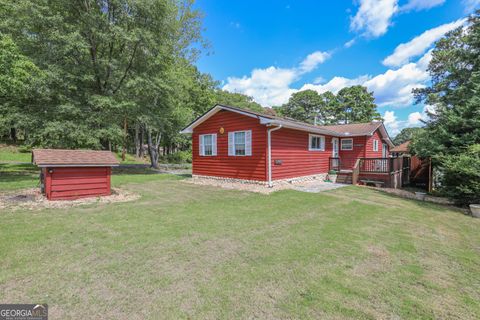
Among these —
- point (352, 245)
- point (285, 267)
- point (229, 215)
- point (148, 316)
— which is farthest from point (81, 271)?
point (352, 245)

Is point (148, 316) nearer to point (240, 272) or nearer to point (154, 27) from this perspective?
point (240, 272)

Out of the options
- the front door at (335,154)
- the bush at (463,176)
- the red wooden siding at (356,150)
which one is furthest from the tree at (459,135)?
the red wooden siding at (356,150)

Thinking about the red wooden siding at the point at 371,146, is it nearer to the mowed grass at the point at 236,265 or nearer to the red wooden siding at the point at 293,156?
the red wooden siding at the point at 293,156

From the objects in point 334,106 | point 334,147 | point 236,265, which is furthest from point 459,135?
point 334,106

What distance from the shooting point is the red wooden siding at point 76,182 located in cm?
650

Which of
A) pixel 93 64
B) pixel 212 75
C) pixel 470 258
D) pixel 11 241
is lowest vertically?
pixel 470 258

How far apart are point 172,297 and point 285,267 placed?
1.56 metres

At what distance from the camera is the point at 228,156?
11.1 meters

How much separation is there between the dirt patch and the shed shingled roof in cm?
109

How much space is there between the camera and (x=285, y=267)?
3.09 m

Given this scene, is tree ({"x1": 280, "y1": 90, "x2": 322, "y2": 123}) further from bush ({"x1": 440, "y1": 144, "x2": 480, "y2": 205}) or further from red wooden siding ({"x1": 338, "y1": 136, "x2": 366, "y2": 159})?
bush ({"x1": 440, "y1": 144, "x2": 480, "y2": 205})

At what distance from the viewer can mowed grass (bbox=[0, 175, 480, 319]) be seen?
2.27 meters

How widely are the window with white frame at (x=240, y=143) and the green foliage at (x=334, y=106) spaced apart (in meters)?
27.0

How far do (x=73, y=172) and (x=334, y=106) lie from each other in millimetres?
43855
